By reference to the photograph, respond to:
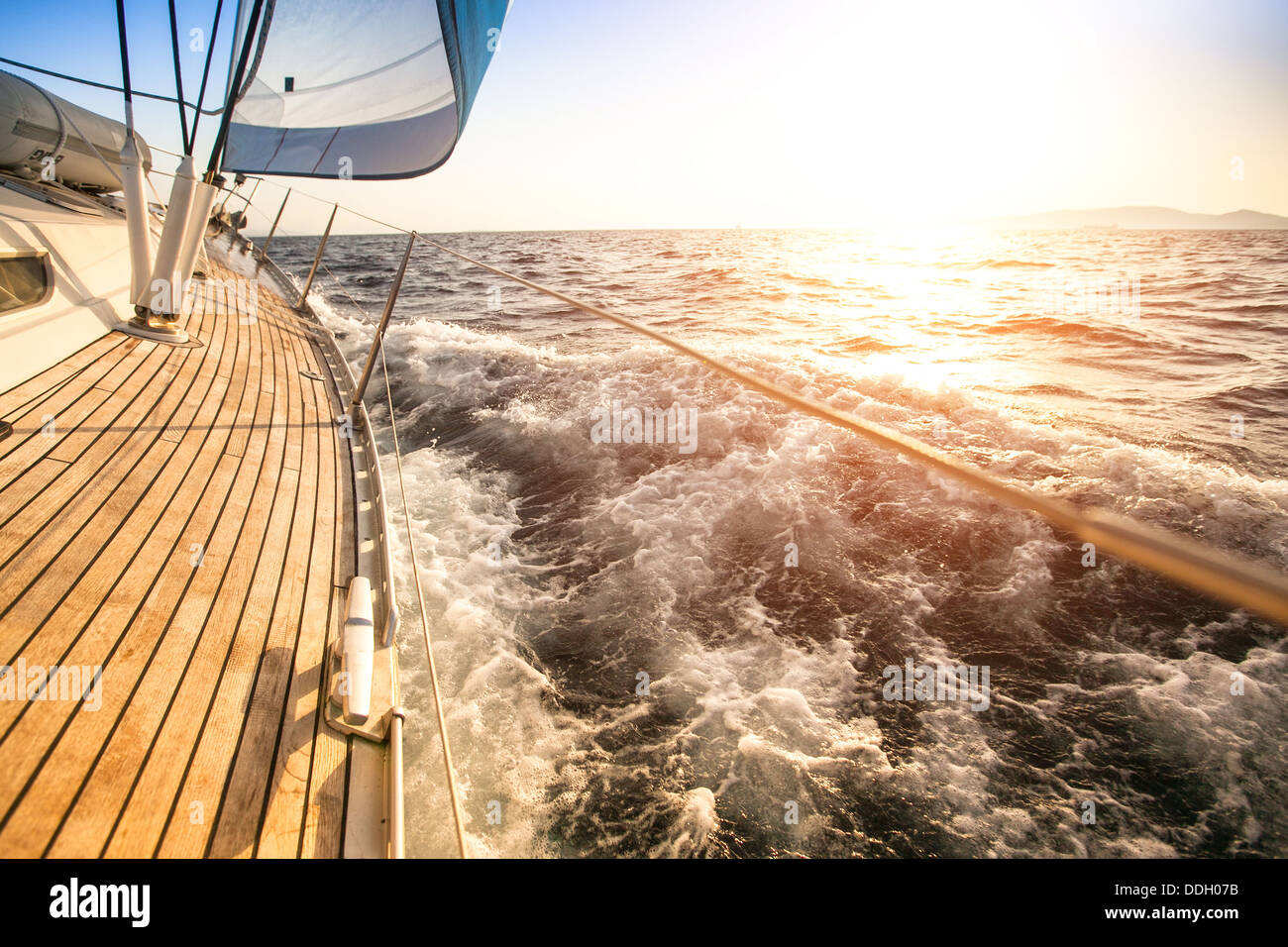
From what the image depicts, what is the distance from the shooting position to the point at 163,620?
79.0 inches

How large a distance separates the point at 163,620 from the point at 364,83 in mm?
4271

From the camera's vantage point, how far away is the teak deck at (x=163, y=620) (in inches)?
58.5

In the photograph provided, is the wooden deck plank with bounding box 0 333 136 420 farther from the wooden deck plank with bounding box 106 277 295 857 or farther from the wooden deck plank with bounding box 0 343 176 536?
the wooden deck plank with bounding box 106 277 295 857

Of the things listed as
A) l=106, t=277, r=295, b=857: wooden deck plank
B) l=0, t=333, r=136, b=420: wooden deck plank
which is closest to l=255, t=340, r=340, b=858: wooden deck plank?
l=106, t=277, r=295, b=857: wooden deck plank

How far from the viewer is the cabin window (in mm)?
3176

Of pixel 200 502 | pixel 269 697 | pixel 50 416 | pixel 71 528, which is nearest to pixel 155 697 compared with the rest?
pixel 269 697

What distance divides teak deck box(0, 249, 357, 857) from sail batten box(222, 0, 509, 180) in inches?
91.3

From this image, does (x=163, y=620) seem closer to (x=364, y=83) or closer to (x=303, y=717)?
(x=303, y=717)

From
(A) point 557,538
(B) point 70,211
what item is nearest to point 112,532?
(A) point 557,538

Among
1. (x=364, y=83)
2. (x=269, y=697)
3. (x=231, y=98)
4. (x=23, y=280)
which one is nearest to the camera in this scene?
(x=269, y=697)

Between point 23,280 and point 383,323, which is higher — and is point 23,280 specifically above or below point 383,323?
above

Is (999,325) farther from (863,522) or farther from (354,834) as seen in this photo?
(354,834)

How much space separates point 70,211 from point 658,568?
5.35 m

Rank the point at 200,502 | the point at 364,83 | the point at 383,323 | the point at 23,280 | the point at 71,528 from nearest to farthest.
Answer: the point at 71,528, the point at 200,502, the point at 23,280, the point at 383,323, the point at 364,83
